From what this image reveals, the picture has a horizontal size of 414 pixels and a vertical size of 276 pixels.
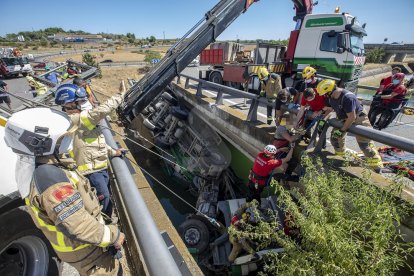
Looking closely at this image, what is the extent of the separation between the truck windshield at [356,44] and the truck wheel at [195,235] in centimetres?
751

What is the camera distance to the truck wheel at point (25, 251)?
2207 millimetres

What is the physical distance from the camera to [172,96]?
1090 centimetres

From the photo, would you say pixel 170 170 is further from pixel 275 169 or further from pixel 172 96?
pixel 275 169

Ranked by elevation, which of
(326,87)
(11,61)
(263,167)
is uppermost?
(326,87)

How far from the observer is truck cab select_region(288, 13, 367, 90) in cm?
757

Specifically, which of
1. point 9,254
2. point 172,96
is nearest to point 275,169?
point 9,254

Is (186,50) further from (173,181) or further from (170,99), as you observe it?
(173,181)

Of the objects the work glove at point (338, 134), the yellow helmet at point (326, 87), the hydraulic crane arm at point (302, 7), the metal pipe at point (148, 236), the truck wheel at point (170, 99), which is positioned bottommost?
the truck wheel at point (170, 99)

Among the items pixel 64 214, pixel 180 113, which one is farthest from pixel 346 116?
pixel 180 113

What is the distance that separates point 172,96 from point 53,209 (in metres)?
9.72

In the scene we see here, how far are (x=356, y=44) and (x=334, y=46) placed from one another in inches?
28.4

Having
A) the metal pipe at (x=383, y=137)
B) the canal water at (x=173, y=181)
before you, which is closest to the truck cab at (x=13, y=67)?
the canal water at (x=173, y=181)

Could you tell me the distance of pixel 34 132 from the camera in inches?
62.7

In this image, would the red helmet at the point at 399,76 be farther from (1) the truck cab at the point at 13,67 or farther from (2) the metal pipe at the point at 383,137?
(1) the truck cab at the point at 13,67
